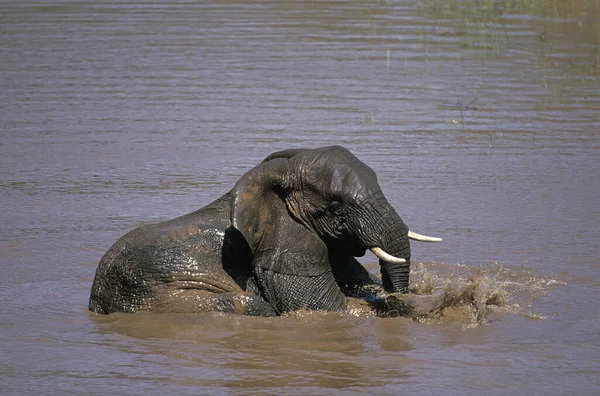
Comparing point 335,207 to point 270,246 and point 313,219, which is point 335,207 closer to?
point 313,219

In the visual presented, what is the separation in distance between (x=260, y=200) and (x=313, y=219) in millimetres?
354

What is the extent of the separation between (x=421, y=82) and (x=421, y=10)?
702 centimetres

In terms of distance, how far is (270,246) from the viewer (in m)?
7.46

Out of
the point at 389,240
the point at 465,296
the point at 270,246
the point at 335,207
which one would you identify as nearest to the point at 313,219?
the point at 335,207

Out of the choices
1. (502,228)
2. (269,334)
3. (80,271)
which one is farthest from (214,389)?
(502,228)

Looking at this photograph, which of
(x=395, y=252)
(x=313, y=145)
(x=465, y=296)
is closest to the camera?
(x=395, y=252)

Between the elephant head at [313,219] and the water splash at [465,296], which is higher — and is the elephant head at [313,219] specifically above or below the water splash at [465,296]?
above

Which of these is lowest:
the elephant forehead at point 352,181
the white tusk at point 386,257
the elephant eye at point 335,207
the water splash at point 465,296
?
the water splash at point 465,296

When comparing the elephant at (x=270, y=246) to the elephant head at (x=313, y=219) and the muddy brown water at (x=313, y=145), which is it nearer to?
the elephant head at (x=313, y=219)

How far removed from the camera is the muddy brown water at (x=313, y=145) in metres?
6.85

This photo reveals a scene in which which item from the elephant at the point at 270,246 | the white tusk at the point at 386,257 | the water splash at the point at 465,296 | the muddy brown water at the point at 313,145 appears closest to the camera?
the muddy brown water at the point at 313,145

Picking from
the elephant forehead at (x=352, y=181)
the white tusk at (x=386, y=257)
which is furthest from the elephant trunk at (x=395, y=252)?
the elephant forehead at (x=352, y=181)

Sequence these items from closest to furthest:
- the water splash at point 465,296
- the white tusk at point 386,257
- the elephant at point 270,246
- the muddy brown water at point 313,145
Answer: the muddy brown water at point 313,145 → the white tusk at point 386,257 → the elephant at point 270,246 → the water splash at point 465,296

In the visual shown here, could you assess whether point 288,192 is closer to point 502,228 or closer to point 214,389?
point 214,389
